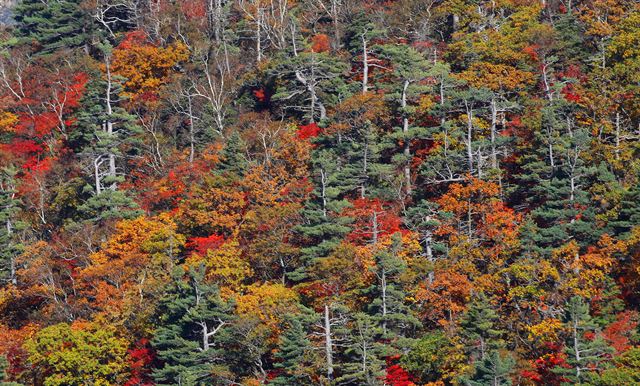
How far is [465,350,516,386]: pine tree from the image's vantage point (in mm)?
52500

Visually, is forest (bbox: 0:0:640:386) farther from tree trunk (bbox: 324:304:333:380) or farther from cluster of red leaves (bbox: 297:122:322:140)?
cluster of red leaves (bbox: 297:122:322:140)

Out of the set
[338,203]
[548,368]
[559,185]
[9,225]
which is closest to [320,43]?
[338,203]

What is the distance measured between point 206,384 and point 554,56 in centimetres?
3233

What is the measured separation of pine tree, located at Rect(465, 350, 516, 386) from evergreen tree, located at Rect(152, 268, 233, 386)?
42.2ft

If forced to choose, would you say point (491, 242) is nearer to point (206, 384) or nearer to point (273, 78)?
point (206, 384)

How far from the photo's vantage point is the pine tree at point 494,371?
5250cm

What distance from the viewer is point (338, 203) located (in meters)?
64.7

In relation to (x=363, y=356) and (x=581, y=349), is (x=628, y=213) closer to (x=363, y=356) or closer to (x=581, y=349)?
(x=581, y=349)

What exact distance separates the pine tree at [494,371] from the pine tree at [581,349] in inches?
82.2

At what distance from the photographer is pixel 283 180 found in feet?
232

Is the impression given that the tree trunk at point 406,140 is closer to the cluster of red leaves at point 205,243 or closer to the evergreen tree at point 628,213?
the cluster of red leaves at point 205,243

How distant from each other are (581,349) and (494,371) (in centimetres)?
395

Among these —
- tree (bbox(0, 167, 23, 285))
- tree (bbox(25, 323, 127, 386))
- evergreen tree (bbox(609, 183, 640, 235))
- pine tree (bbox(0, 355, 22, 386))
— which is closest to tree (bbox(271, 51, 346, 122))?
tree (bbox(0, 167, 23, 285))

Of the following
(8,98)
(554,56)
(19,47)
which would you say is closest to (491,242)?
(554,56)
